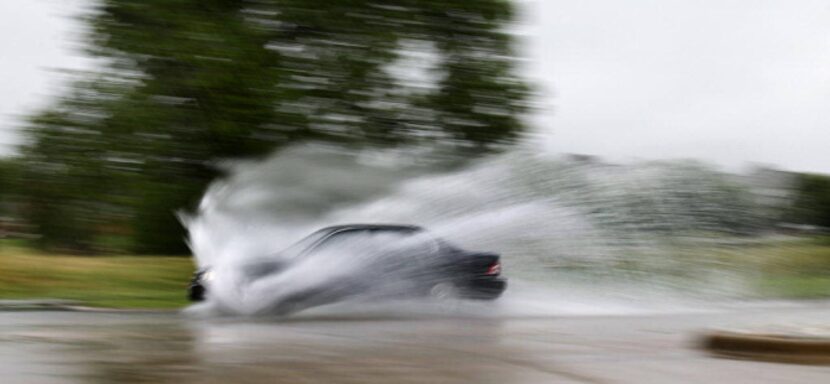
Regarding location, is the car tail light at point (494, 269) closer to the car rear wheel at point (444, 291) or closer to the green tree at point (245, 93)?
the car rear wheel at point (444, 291)

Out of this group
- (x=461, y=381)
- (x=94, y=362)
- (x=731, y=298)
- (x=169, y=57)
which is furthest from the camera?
(x=169, y=57)

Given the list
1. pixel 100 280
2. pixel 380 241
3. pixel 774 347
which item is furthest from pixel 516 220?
pixel 774 347

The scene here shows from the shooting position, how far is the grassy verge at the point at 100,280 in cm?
1994

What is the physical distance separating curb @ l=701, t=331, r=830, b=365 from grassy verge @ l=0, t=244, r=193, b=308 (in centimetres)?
1134

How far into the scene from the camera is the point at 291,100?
2345 centimetres

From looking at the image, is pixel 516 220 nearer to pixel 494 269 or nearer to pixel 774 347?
pixel 494 269

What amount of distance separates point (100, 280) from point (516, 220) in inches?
315

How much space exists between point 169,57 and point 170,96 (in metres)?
0.80

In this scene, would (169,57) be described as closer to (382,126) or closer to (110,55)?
(110,55)

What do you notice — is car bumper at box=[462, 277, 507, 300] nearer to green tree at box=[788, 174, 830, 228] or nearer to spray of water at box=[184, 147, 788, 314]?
spray of water at box=[184, 147, 788, 314]

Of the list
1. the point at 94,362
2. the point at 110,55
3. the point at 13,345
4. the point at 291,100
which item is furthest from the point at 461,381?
the point at 110,55

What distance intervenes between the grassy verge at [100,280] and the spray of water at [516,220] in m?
1.06

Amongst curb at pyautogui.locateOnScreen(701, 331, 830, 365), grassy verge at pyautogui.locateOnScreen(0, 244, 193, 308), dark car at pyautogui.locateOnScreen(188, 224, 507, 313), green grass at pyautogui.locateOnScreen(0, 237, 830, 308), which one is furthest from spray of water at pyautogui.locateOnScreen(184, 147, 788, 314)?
curb at pyautogui.locateOnScreen(701, 331, 830, 365)

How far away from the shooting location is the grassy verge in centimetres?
1994
